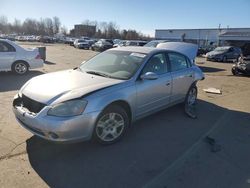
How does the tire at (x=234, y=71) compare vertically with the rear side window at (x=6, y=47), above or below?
below

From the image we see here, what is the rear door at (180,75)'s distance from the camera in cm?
593

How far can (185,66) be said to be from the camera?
6.50 metres

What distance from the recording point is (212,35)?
209ft

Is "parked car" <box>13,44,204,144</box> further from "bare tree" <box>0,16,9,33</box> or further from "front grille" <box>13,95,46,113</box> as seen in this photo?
"bare tree" <box>0,16,9,33</box>

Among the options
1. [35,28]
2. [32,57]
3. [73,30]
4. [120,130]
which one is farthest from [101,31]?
[120,130]

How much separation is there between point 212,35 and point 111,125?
212 feet

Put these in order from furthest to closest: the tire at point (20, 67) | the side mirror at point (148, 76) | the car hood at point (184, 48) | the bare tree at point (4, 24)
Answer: the bare tree at point (4, 24) < the car hood at point (184, 48) < the tire at point (20, 67) < the side mirror at point (148, 76)

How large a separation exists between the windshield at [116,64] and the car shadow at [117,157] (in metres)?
1.15

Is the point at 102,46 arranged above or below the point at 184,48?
below

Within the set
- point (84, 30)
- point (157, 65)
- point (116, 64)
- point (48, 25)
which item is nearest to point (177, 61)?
point (157, 65)

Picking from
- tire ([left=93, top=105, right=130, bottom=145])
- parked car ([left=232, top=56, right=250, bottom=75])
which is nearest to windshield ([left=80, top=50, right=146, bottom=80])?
tire ([left=93, top=105, right=130, bottom=145])

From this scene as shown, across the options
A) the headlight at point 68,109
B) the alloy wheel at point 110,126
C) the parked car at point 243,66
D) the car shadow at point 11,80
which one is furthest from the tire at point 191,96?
the parked car at point 243,66

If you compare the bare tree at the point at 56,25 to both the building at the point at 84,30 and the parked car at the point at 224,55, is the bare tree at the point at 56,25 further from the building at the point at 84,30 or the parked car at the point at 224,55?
the parked car at the point at 224,55

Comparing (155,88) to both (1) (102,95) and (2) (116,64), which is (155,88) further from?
(1) (102,95)
